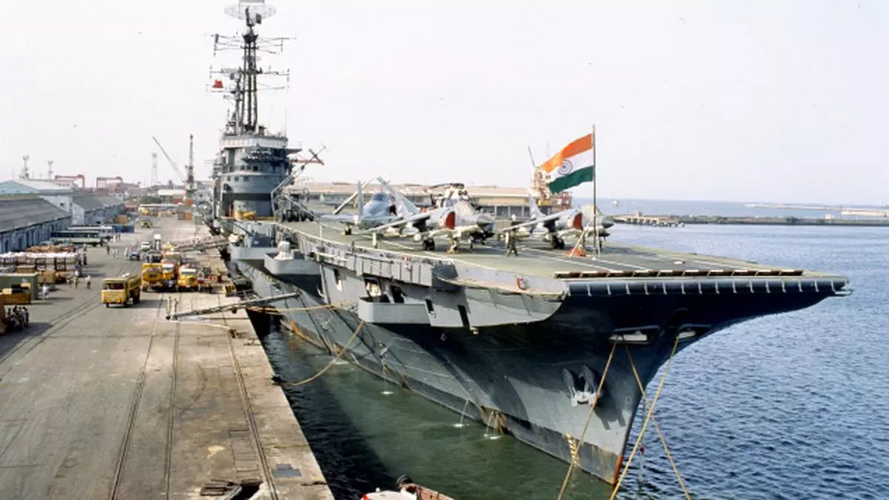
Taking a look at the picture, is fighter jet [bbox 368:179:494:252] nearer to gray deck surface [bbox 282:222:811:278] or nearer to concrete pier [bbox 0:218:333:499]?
gray deck surface [bbox 282:222:811:278]

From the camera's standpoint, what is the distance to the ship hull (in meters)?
12.5

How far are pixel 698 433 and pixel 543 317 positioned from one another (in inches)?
274

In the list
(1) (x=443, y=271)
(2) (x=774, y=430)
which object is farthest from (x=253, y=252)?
(2) (x=774, y=430)

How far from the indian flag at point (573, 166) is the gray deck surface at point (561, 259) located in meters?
1.49

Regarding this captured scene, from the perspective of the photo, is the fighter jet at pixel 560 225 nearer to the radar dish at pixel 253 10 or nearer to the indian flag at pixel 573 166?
the indian flag at pixel 573 166

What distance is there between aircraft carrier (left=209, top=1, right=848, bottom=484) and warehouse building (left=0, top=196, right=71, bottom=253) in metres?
30.5

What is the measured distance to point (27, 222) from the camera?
162 ft

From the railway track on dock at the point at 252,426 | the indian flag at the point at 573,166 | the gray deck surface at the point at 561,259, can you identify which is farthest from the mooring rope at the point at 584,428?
the railway track on dock at the point at 252,426

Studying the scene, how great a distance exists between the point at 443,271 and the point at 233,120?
2725cm

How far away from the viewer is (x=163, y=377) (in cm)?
1605

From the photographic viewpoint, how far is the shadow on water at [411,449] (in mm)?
13539

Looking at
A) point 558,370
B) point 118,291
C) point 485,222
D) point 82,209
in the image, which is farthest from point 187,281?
point 82,209

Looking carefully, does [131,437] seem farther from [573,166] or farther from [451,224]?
[573,166]

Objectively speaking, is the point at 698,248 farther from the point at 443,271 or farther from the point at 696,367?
the point at 443,271
